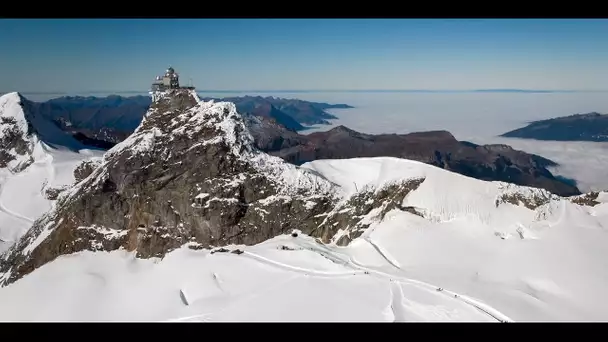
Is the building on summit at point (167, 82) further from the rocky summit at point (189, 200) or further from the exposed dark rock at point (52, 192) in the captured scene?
the exposed dark rock at point (52, 192)

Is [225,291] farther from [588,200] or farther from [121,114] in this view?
[121,114]

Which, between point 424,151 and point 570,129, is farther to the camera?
point 570,129

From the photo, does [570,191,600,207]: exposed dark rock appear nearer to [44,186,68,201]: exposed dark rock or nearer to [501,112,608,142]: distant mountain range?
[44,186,68,201]: exposed dark rock

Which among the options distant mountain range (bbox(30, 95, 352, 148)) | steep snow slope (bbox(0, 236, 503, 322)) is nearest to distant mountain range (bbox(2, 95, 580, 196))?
distant mountain range (bbox(30, 95, 352, 148))

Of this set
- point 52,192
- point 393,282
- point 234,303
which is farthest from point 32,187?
point 393,282

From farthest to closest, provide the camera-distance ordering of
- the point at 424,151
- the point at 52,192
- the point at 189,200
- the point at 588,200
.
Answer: the point at 424,151
the point at 52,192
the point at 189,200
the point at 588,200

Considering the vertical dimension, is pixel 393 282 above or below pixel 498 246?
below
